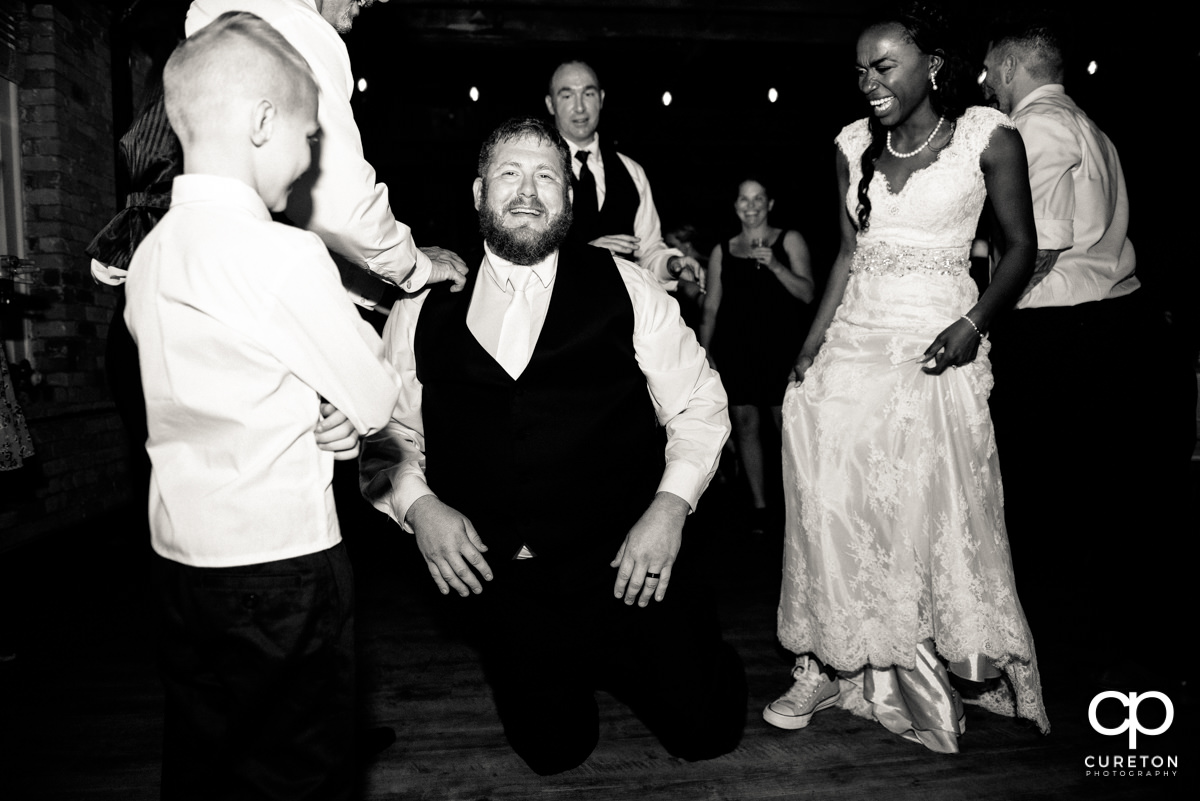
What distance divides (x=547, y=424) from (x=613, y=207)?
138cm

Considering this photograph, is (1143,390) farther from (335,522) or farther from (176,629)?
(176,629)

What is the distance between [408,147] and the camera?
9.65 meters

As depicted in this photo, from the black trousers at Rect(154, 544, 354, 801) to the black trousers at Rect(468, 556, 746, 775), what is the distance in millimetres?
733

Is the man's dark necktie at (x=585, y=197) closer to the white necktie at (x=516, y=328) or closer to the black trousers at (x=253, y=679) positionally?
the white necktie at (x=516, y=328)

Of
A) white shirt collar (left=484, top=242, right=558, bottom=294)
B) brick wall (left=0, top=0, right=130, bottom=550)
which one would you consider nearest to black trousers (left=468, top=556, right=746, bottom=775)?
white shirt collar (left=484, top=242, right=558, bottom=294)

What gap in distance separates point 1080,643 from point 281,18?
2899 mm

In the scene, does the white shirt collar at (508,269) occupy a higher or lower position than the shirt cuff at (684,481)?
higher

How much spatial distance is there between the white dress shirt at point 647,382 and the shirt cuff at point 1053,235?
1.04 meters

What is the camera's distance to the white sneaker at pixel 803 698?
7.04 feet

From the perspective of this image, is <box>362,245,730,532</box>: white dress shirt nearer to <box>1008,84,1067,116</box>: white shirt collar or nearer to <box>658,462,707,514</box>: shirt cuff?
<box>658,462,707,514</box>: shirt cuff

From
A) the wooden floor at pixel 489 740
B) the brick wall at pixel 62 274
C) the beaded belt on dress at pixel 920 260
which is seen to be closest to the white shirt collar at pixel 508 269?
the wooden floor at pixel 489 740

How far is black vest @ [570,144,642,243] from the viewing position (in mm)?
2889

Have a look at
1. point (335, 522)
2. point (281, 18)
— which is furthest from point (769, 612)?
point (281, 18)

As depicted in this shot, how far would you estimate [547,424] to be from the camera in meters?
1.82
